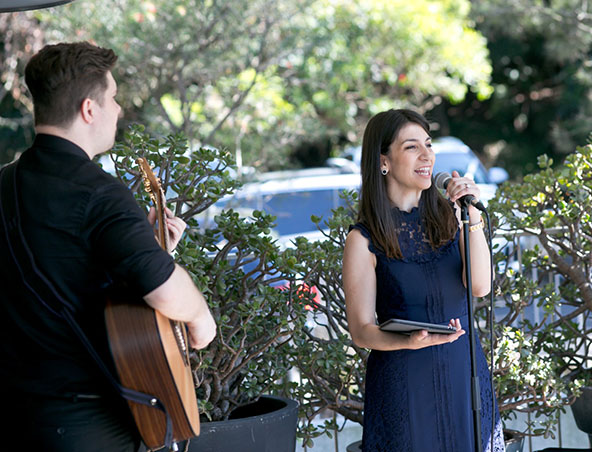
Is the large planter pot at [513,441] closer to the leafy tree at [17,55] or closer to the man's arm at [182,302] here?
the man's arm at [182,302]

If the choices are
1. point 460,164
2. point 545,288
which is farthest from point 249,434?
point 460,164

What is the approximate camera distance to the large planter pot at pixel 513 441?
3644 millimetres

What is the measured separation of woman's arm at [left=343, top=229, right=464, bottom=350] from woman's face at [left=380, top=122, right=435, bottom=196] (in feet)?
0.88

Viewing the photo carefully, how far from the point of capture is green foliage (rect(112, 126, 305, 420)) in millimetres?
3355

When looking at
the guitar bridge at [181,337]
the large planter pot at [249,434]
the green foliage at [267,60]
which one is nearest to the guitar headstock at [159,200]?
the guitar bridge at [181,337]

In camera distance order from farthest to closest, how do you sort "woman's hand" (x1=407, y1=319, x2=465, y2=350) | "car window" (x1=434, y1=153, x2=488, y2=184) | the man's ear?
"car window" (x1=434, y1=153, x2=488, y2=184), "woman's hand" (x1=407, y1=319, x2=465, y2=350), the man's ear

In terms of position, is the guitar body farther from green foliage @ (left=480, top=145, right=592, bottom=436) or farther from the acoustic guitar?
green foliage @ (left=480, top=145, right=592, bottom=436)

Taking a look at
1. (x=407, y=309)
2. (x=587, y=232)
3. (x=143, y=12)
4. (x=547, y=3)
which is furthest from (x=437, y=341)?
(x=547, y=3)

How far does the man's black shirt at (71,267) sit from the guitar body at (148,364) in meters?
0.04

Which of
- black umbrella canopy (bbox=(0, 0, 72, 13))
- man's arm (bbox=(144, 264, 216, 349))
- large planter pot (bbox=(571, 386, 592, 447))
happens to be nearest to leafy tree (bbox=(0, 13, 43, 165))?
black umbrella canopy (bbox=(0, 0, 72, 13))

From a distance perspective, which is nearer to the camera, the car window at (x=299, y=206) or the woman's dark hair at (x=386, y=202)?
the woman's dark hair at (x=386, y=202)

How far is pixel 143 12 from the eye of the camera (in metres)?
9.19

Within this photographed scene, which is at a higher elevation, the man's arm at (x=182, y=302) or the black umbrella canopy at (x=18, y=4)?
the black umbrella canopy at (x=18, y=4)

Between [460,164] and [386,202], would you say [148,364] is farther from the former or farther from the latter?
[460,164]
